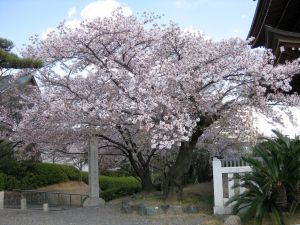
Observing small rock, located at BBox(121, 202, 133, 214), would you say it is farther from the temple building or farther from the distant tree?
the temple building

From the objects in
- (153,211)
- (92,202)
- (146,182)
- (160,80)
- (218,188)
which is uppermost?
(160,80)

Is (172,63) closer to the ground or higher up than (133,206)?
higher up

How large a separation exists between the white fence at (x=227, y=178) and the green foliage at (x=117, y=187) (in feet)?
37.9

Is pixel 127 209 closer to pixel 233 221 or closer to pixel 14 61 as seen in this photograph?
pixel 233 221

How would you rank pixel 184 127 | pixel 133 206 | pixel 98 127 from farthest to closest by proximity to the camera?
pixel 98 127 → pixel 133 206 → pixel 184 127

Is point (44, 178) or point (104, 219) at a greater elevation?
point (44, 178)

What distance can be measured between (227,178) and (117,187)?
50.7ft

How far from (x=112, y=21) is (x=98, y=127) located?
4.08m

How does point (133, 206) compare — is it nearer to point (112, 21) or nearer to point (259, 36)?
point (112, 21)

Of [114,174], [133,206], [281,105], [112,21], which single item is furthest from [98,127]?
[114,174]

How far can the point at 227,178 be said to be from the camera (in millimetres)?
11500

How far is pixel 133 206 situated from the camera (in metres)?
13.0

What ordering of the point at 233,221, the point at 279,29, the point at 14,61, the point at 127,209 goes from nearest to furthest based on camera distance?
1. the point at 233,221
2. the point at 279,29
3. the point at 127,209
4. the point at 14,61

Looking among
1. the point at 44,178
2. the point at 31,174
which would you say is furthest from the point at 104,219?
the point at 44,178
